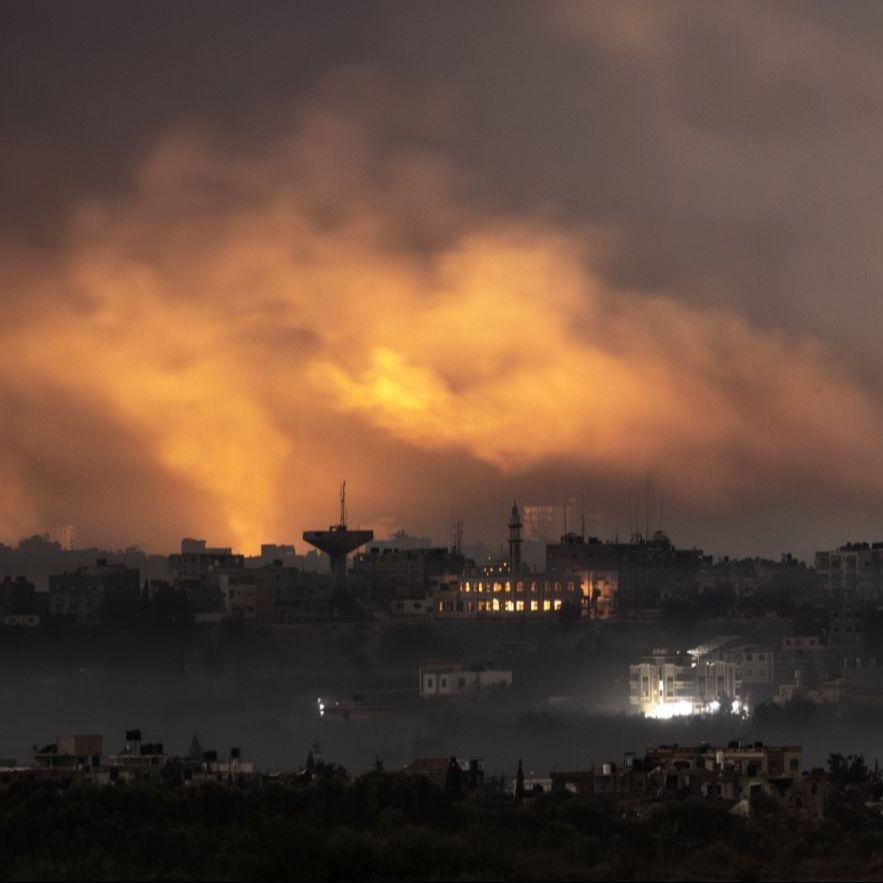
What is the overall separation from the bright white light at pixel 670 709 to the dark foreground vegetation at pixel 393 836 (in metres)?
45.7

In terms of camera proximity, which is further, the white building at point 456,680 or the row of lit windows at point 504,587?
the row of lit windows at point 504,587

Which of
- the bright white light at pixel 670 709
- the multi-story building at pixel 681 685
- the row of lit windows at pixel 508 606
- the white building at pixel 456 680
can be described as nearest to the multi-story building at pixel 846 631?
the multi-story building at pixel 681 685

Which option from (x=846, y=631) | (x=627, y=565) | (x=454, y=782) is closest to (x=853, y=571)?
(x=627, y=565)

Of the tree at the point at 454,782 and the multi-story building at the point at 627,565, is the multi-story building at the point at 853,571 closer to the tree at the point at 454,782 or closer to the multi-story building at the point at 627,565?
the multi-story building at the point at 627,565

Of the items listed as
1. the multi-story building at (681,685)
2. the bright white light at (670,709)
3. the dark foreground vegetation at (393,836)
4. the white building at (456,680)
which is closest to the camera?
the dark foreground vegetation at (393,836)

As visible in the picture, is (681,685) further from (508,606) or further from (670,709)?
(508,606)

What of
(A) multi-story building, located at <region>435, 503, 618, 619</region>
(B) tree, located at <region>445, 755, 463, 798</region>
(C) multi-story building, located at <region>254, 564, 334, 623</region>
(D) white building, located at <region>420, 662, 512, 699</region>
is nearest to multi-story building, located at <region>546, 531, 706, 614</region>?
(A) multi-story building, located at <region>435, 503, 618, 619</region>

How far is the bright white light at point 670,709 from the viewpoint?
111562 mm

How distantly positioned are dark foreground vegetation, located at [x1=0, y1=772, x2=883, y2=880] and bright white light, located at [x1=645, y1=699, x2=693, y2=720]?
45.7 metres

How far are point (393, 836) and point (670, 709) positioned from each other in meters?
63.4

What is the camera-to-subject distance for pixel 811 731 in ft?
335

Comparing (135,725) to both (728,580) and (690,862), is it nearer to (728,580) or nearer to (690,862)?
(728,580)

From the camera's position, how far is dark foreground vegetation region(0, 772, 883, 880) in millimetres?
46938

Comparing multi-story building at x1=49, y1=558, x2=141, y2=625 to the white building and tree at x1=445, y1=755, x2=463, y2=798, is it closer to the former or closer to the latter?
the white building
